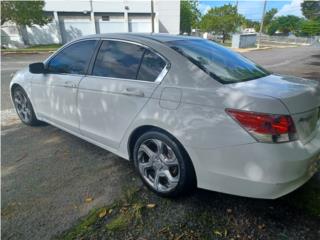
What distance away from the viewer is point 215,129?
2.19 m

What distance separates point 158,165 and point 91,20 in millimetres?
40010

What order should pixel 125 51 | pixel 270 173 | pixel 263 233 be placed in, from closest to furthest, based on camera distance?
1. pixel 270 173
2. pixel 263 233
3. pixel 125 51

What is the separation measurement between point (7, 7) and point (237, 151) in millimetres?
28134

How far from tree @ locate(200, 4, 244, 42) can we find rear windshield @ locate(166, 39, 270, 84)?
4797cm

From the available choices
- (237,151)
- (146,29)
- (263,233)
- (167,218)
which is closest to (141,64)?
(237,151)

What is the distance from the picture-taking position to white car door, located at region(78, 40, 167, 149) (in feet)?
8.86

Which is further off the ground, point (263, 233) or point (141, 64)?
point (141, 64)

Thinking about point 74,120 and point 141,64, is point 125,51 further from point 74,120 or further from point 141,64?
point 74,120

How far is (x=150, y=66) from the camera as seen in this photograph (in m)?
2.73

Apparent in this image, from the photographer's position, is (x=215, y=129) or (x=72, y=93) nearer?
(x=215, y=129)

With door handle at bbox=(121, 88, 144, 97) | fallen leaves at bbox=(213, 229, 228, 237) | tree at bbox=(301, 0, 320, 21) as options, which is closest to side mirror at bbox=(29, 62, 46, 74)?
door handle at bbox=(121, 88, 144, 97)

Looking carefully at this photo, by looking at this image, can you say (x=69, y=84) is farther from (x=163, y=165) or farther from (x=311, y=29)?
(x=311, y=29)

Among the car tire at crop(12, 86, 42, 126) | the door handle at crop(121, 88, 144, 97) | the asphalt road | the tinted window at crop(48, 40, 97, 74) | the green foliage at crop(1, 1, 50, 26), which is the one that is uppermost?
the green foliage at crop(1, 1, 50, 26)

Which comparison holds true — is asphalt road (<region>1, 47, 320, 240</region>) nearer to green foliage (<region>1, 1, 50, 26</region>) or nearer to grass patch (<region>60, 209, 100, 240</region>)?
grass patch (<region>60, 209, 100, 240</region>)
